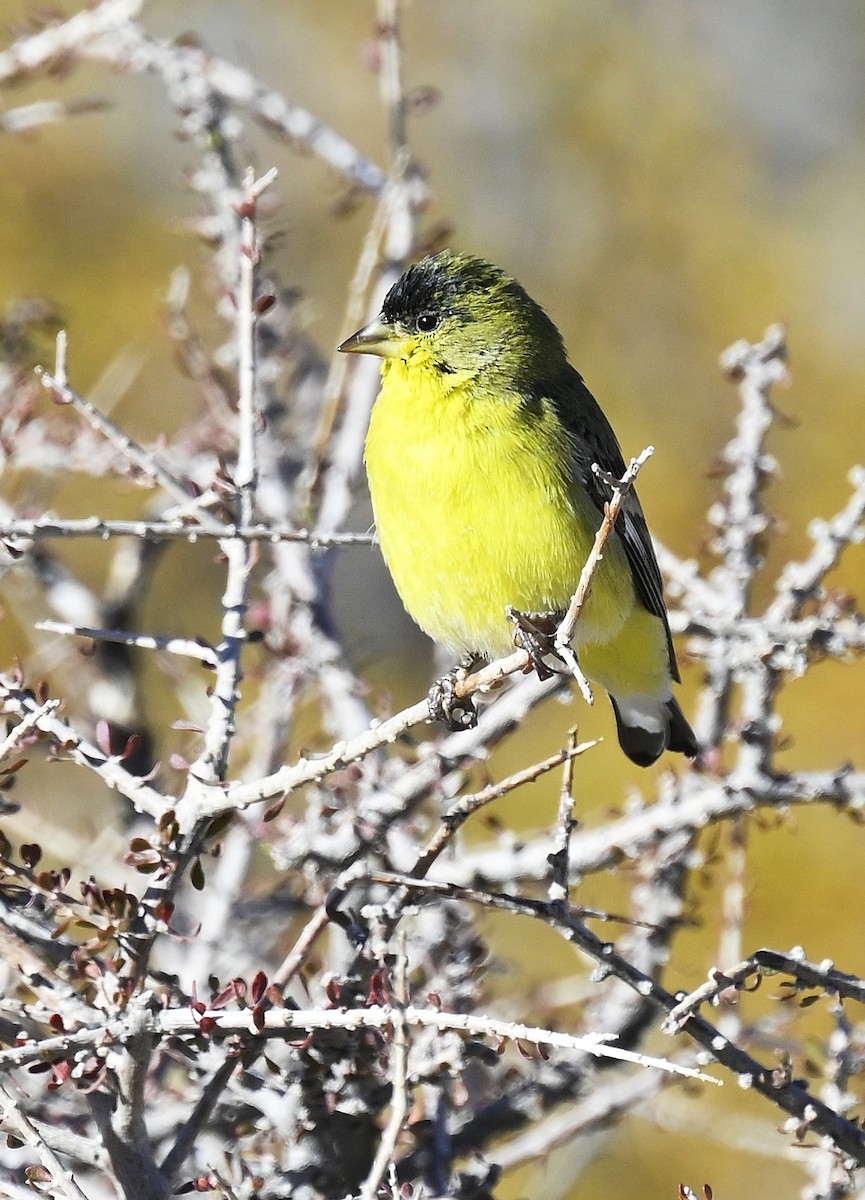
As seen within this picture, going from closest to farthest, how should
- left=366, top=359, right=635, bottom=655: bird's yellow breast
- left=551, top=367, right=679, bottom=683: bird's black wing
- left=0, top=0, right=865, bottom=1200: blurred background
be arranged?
1. left=366, top=359, right=635, bottom=655: bird's yellow breast
2. left=551, top=367, right=679, bottom=683: bird's black wing
3. left=0, top=0, right=865, bottom=1200: blurred background

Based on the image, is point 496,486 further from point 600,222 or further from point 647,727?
point 600,222

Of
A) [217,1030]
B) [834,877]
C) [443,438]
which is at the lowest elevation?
[217,1030]

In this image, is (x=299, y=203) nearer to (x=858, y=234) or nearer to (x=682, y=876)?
(x=858, y=234)

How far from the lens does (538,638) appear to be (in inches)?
115

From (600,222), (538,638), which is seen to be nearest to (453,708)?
(538,638)

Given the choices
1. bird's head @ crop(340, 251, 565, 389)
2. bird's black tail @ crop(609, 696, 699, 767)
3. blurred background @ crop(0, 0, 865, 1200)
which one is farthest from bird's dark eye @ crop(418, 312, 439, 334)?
blurred background @ crop(0, 0, 865, 1200)

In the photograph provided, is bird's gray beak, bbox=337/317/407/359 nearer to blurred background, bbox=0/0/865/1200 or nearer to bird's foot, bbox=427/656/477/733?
bird's foot, bbox=427/656/477/733

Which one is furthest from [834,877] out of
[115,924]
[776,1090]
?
[115,924]

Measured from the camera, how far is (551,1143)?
322 centimetres

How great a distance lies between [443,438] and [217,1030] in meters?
1.64

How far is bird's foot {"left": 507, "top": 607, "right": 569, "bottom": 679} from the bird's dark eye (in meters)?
0.89

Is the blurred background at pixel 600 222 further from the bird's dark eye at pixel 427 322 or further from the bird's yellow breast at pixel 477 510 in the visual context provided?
the bird's yellow breast at pixel 477 510

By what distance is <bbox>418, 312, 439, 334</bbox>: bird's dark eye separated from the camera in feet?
12.3

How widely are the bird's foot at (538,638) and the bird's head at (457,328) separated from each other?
28.1 inches
